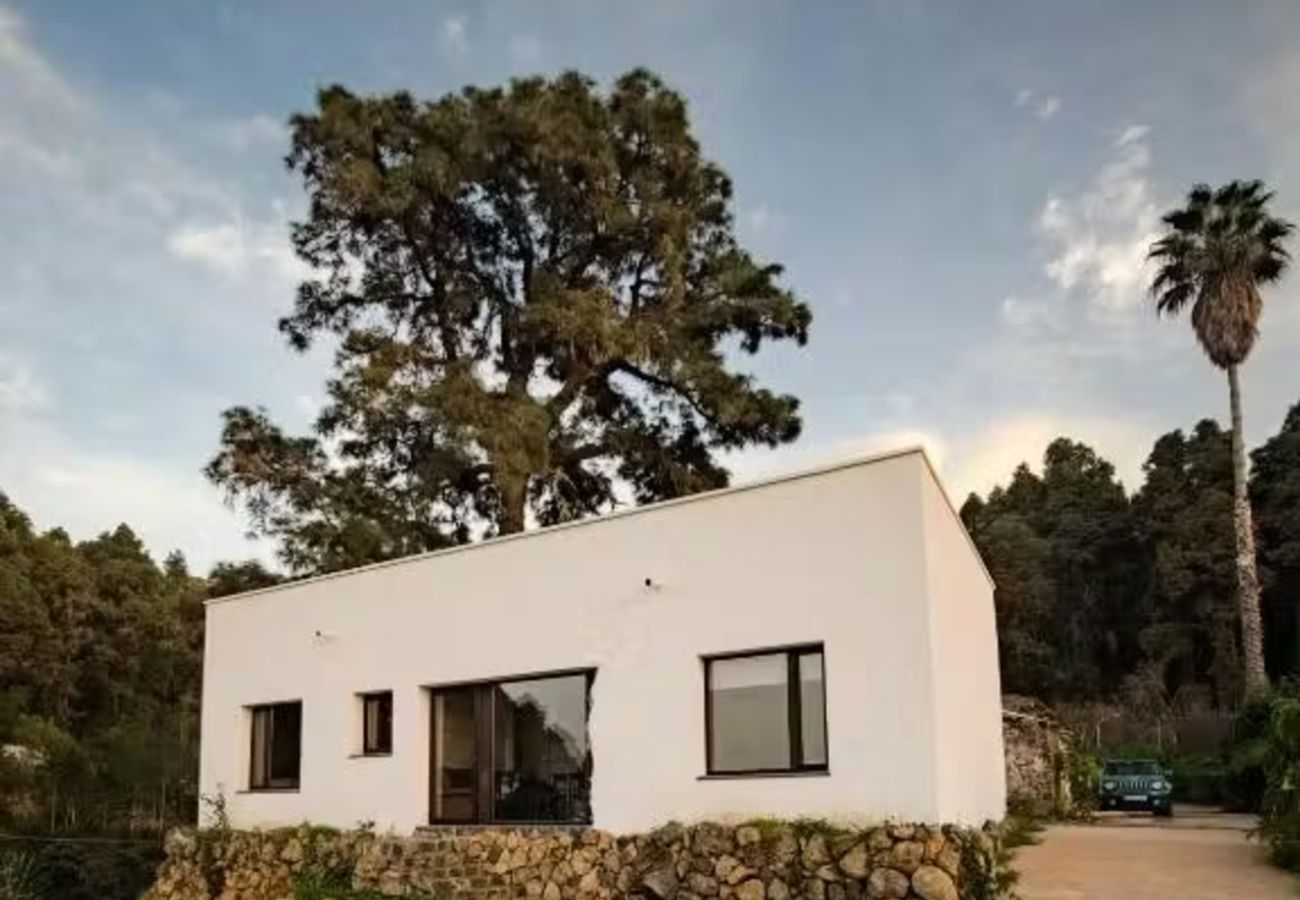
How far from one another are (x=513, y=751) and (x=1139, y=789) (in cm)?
1423

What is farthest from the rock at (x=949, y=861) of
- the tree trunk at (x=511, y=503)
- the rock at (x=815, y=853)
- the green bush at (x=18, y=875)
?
the green bush at (x=18, y=875)

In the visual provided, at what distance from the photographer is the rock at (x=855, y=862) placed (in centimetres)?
1151

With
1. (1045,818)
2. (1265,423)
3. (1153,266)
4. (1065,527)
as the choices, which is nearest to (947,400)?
(1045,818)

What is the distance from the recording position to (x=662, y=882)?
12.8 meters

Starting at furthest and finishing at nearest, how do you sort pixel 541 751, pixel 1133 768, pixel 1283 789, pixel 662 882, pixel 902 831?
1. pixel 1133 768
2. pixel 541 751
3. pixel 1283 789
4. pixel 662 882
5. pixel 902 831

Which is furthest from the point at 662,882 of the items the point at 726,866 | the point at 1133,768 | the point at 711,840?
the point at 1133,768

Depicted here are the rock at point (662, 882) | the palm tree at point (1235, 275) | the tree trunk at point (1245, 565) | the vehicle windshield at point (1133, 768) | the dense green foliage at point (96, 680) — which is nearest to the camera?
the rock at point (662, 882)

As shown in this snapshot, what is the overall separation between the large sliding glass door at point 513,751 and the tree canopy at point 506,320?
7.69 meters

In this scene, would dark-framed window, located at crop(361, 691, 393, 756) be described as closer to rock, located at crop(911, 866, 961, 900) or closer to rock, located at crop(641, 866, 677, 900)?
rock, located at crop(641, 866, 677, 900)

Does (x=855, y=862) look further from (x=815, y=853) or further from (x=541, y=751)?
(x=541, y=751)

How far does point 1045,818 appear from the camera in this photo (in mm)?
21531

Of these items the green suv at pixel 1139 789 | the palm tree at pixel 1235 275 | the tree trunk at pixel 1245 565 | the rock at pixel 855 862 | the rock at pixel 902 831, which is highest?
the palm tree at pixel 1235 275

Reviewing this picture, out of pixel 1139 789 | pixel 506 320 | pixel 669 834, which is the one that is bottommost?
pixel 1139 789

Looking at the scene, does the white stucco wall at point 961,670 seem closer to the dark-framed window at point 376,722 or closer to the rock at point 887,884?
the rock at point 887,884
